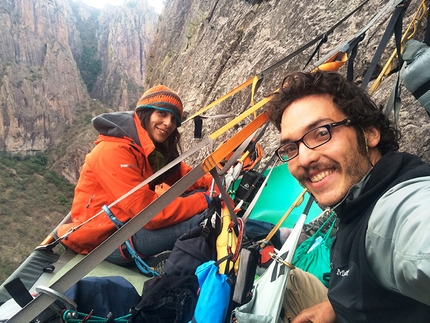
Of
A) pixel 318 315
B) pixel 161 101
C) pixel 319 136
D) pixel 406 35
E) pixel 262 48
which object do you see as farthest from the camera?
pixel 262 48

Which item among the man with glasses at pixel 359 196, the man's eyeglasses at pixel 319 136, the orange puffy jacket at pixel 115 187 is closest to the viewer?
the man with glasses at pixel 359 196

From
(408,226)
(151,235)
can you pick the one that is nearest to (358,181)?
(408,226)

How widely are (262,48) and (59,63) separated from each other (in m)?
60.7

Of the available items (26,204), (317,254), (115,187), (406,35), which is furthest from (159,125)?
(26,204)

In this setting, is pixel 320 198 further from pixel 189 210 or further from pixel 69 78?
pixel 69 78

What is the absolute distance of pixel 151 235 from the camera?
2252mm

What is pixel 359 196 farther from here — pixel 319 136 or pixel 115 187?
pixel 115 187

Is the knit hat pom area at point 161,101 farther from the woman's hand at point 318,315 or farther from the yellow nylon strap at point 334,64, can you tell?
the woman's hand at point 318,315

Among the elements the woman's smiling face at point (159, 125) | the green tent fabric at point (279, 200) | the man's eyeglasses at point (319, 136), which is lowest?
the green tent fabric at point (279, 200)

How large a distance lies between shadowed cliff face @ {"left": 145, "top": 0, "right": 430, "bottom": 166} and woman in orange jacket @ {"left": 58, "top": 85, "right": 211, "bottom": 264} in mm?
1736

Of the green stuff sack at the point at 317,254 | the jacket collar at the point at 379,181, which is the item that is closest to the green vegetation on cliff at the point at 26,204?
the green stuff sack at the point at 317,254

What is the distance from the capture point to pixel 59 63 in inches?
2181

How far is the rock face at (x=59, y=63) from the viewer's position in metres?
46.3

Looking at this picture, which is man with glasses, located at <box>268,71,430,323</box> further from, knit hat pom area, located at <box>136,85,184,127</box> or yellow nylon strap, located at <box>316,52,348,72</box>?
knit hat pom area, located at <box>136,85,184,127</box>
